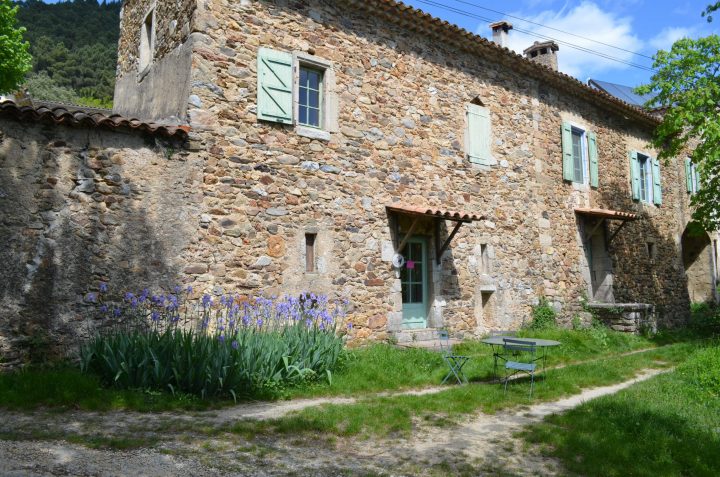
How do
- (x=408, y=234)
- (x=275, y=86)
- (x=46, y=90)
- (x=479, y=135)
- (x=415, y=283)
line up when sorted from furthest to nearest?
(x=46, y=90) < (x=479, y=135) < (x=415, y=283) < (x=408, y=234) < (x=275, y=86)

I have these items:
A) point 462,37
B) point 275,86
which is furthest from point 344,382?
point 462,37

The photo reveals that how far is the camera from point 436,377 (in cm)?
744

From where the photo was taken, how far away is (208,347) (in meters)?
6.05

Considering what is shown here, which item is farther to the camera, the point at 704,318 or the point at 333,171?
the point at 704,318

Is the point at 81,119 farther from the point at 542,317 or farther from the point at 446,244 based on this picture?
the point at 542,317

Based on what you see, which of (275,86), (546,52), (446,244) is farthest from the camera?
(546,52)

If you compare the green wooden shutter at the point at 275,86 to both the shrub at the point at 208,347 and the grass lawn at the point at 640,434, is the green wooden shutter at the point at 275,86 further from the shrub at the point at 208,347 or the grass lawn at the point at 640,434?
the grass lawn at the point at 640,434

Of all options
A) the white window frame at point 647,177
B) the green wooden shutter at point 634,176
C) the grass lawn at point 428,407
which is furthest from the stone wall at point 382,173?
the grass lawn at point 428,407

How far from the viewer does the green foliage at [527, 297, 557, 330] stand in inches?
469

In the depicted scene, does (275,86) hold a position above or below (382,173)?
above

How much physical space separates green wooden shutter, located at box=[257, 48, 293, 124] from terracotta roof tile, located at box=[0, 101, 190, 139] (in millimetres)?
1356

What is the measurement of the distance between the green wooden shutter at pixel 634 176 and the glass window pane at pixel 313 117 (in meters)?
11.0

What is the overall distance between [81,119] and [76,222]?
1303 mm

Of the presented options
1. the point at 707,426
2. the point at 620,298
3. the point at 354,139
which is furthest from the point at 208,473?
the point at 620,298
